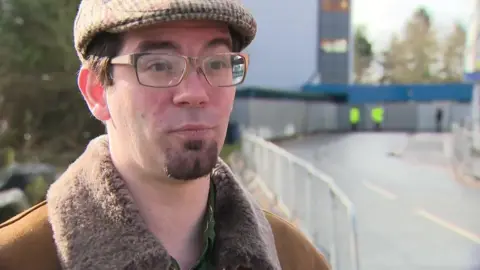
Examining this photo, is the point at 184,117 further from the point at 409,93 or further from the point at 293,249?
the point at 409,93

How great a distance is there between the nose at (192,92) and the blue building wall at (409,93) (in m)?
41.5

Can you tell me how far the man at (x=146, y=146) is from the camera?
54.3 inches

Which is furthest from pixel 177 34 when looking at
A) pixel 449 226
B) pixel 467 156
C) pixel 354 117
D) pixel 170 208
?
pixel 354 117

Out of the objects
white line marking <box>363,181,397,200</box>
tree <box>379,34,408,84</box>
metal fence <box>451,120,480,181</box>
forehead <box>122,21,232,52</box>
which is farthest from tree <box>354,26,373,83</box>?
forehead <box>122,21,232,52</box>

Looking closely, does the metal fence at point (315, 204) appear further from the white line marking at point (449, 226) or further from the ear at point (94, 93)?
the ear at point (94, 93)

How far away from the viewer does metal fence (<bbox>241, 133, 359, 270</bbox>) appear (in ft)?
17.6

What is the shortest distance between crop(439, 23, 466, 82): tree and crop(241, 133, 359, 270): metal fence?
256 feet

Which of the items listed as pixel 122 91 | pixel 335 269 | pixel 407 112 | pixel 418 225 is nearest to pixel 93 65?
pixel 122 91

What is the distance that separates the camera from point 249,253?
1.55 m

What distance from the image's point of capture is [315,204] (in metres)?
6.97

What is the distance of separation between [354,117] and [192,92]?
41431 mm

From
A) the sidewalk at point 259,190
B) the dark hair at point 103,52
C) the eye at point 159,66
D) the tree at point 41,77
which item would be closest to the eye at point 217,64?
the eye at point 159,66

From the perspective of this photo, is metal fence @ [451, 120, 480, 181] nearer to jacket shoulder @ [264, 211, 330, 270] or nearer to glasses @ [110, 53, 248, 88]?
jacket shoulder @ [264, 211, 330, 270]

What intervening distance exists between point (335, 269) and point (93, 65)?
4528 mm
